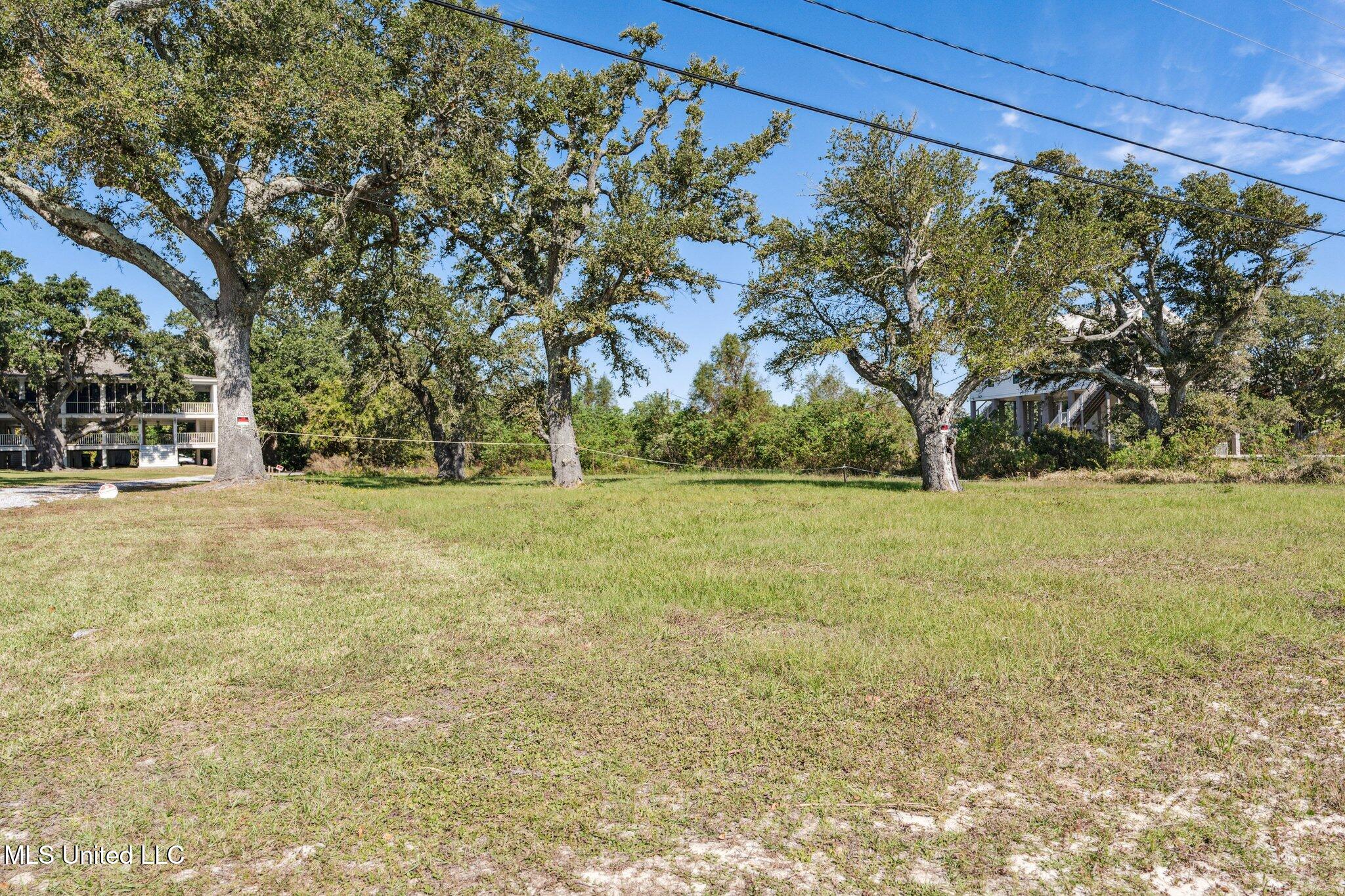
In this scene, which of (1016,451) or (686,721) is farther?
(1016,451)

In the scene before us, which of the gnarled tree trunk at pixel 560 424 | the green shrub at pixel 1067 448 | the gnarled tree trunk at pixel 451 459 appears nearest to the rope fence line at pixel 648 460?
the gnarled tree trunk at pixel 451 459

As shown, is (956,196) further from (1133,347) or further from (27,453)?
(27,453)

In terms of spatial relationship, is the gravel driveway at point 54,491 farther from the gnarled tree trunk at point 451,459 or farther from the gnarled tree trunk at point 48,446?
the gnarled tree trunk at point 48,446

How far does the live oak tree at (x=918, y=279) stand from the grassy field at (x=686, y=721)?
11.3 m

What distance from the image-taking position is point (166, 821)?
3.00 m

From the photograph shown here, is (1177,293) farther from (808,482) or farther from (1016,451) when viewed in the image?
(808,482)

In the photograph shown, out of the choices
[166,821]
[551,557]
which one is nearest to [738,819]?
[166,821]

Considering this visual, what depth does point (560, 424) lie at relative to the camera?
23.1m

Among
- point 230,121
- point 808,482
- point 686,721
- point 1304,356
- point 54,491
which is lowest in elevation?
point 686,721

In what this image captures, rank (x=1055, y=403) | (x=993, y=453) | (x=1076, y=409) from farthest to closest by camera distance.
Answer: (x=1055, y=403), (x=1076, y=409), (x=993, y=453)

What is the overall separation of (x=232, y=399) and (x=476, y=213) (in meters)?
8.24

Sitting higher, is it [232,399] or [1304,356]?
[1304,356]

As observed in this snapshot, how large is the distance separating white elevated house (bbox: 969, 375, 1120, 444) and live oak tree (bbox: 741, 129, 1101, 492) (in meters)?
13.1

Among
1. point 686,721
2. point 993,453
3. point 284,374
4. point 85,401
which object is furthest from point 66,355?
point 686,721
